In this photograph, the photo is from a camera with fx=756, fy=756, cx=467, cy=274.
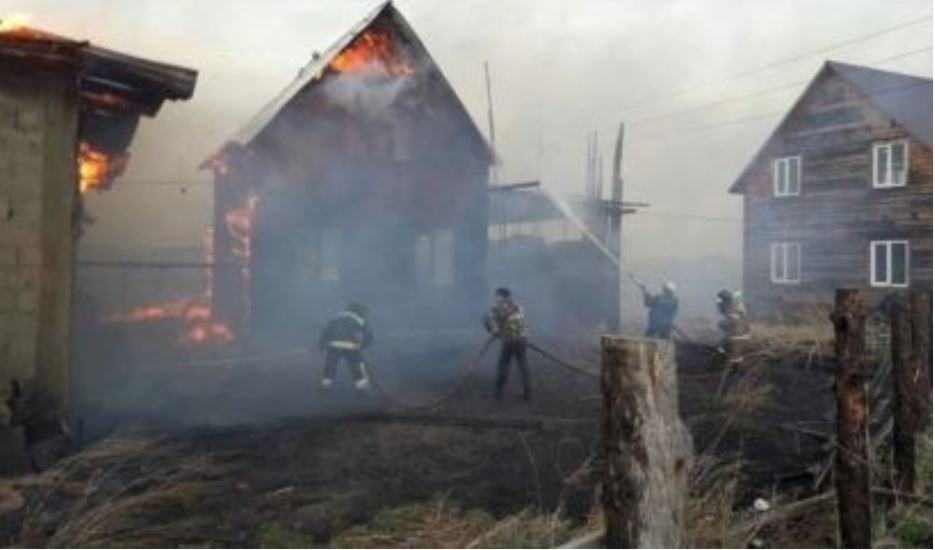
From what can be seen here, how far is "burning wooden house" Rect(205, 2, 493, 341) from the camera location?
17.3 m

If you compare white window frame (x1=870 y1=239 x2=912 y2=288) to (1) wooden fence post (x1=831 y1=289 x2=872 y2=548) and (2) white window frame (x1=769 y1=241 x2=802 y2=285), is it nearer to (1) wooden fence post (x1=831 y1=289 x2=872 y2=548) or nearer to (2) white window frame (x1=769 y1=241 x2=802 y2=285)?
(2) white window frame (x1=769 y1=241 x2=802 y2=285)

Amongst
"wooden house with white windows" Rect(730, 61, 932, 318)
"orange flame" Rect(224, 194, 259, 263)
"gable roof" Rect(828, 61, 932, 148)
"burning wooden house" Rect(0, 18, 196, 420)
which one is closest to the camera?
"burning wooden house" Rect(0, 18, 196, 420)

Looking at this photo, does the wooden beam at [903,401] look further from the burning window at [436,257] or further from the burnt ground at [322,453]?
the burning window at [436,257]

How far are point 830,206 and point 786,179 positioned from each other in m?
2.19

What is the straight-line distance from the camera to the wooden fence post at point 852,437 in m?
5.12

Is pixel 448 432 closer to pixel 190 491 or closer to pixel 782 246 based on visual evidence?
pixel 190 491

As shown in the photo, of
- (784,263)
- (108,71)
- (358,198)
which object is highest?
(108,71)

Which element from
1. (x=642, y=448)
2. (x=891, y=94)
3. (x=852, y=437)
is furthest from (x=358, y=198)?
(x=891, y=94)

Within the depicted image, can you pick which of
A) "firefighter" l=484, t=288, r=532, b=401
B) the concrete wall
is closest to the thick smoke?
"firefighter" l=484, t=288, r=532, b=401

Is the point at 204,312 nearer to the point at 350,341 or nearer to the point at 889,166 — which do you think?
the point at 350,341

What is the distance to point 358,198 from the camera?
60.8 feet

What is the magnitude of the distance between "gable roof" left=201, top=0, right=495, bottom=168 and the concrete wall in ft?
28.7

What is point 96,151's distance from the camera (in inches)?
469

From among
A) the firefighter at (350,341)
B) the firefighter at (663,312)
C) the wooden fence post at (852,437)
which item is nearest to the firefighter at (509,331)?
the firefighter at (350,341)
